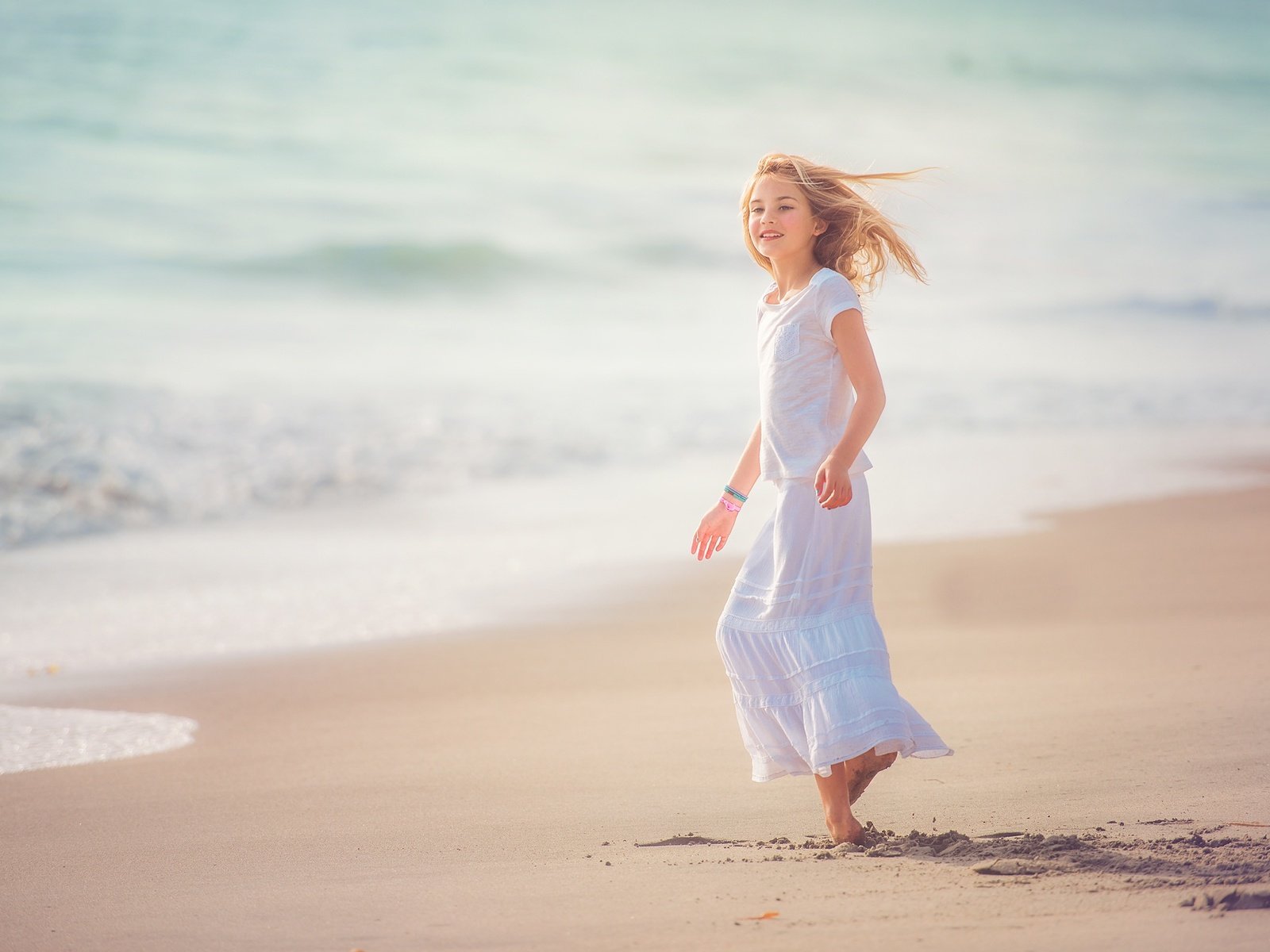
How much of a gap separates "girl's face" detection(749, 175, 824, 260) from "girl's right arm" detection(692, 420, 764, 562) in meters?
0.46

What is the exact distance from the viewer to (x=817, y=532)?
2.89m

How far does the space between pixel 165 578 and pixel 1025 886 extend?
543cm

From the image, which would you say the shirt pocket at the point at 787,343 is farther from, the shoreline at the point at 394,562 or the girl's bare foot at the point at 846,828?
the shoreline at the point at 394,562

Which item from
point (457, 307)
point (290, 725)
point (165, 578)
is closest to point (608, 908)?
point (290, 725)

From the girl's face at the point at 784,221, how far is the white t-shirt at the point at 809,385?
121 millimetres

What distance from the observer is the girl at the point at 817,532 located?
2795 millimetres

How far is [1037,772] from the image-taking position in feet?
11.0

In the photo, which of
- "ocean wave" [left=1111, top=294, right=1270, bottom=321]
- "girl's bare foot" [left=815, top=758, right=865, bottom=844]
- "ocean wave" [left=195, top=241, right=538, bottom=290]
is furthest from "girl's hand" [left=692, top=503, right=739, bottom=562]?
"ocean wave" [left=1111, top=294, right=1270, bottom=321]

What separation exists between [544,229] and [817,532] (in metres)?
18.6

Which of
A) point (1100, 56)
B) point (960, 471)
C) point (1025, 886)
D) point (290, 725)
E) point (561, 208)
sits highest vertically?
point (1100, 56)

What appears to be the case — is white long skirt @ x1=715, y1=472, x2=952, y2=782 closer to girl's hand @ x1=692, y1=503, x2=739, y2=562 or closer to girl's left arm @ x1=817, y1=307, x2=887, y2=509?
girl's left arm @ x1=817, y1=307, x2=887, y2=509

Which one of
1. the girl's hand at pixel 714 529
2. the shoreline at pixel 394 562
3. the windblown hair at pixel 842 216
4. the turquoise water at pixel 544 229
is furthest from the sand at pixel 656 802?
the turquoise water at pixel 544 229

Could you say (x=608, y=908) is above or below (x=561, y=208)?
below

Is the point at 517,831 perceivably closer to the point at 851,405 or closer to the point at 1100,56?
the point at 851,405
